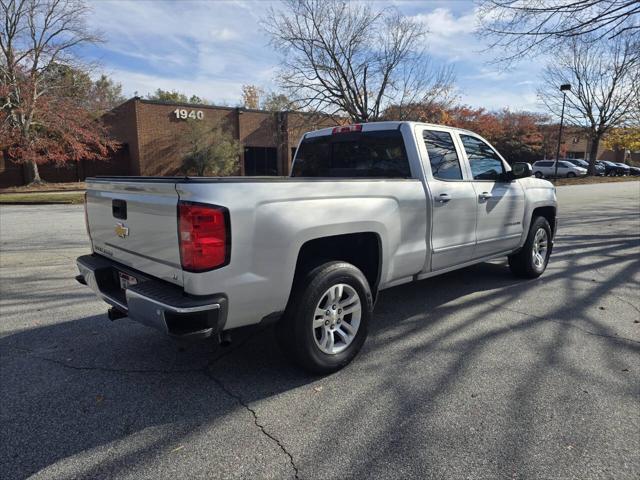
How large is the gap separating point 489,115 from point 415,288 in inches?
1966

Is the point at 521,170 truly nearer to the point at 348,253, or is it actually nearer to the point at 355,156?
the point at 355,156

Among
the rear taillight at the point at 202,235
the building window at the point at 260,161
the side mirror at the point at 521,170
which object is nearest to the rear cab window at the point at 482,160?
the side mirror at the point at 521,170

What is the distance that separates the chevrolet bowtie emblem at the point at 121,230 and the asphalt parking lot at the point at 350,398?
1.08 meters

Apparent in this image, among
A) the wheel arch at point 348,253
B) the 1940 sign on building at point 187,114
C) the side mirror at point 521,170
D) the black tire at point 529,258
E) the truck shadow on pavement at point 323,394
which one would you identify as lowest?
the truck shadow on pavement at point 323,394

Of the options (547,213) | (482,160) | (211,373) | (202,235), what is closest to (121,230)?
(202,235)

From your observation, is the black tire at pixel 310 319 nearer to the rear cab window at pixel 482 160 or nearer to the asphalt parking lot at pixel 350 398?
the asphalt parking lot at pixel 350 398

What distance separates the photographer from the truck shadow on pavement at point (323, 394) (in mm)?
2471

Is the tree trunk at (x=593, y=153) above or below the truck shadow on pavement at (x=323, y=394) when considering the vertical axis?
above

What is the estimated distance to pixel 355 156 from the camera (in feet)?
15.3

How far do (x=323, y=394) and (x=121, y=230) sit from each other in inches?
74.8

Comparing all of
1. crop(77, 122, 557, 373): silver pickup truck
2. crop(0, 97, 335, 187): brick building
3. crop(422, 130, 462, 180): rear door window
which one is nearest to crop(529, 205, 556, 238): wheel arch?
crop(77, 122, 557, 373): silver pickup truck

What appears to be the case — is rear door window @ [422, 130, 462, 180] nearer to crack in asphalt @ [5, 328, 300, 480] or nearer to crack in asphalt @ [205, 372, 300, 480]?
crack in asphalt @ [5, 328, 300, 480]

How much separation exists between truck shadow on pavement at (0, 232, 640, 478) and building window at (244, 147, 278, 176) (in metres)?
31.7

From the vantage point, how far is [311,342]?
10.4 feet
